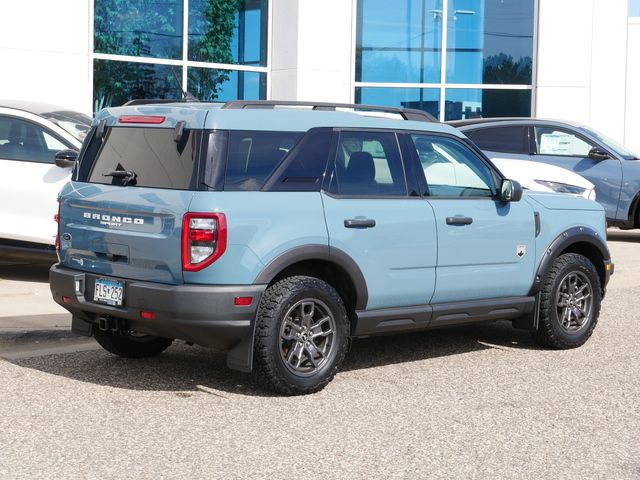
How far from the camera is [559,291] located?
838cm

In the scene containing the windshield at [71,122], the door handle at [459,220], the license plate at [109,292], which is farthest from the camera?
the windshield at [71,122]

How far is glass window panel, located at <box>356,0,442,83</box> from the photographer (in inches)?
811

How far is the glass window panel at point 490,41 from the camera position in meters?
21.4

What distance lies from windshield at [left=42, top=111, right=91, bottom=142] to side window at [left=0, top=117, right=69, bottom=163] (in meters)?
0.20

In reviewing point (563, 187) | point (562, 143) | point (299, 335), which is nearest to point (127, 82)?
point (562, 143)

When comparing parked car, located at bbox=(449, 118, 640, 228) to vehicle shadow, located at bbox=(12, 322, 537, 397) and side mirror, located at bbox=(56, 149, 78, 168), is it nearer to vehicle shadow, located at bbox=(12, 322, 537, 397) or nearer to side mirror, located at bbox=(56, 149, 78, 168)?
side mirror, located at bbox=(56, 149, 78, 168)

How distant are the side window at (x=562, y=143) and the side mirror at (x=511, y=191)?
8.81 m

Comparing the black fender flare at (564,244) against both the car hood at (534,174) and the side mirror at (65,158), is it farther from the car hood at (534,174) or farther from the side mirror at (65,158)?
the side mirror at (65,158)

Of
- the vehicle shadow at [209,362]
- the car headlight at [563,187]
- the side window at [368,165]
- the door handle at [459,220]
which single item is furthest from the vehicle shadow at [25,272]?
the car headlight at [563,187]

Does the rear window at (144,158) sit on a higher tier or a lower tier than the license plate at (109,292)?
higher

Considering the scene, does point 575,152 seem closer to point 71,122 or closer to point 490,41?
point 490,41

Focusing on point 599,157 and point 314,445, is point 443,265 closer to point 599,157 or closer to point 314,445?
point 314,445

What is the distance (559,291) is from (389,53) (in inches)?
517

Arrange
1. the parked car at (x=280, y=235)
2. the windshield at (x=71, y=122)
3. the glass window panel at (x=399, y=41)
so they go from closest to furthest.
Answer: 1. the parked car at (x=280, y=235)
2. the windshield at (x=71, y=122)
3. the glass window panel at (x=399, y=41)
